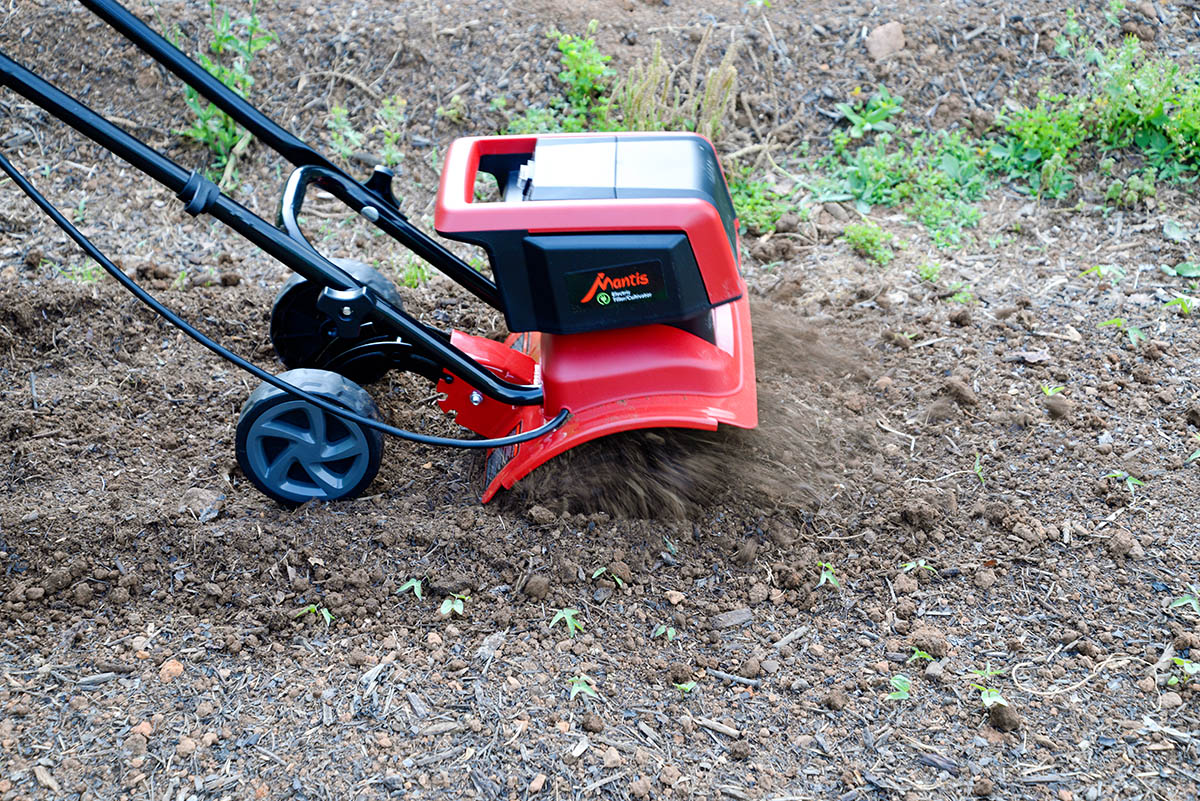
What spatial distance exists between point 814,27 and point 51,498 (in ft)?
12.9

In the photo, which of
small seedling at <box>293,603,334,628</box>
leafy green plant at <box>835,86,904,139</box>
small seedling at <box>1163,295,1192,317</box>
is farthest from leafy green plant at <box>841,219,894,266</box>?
small seedling at <box>293,603,334,628</box>

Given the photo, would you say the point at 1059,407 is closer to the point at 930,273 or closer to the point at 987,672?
the point at 930,273

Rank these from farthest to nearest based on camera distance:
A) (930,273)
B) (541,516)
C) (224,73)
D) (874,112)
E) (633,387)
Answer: (874,112), (224,73), (930,273), (541,516), (633,387)

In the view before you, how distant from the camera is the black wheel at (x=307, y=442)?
267 cm

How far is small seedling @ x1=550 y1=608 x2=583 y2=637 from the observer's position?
8.37ft

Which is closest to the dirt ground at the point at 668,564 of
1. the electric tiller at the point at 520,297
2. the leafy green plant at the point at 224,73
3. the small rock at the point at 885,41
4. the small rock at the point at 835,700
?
the small rock at the point at 835,700

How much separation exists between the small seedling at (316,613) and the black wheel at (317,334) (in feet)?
2.32

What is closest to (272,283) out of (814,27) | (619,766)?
(619,766)

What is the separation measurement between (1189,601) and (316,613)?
217 cm

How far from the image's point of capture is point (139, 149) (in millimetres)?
2303

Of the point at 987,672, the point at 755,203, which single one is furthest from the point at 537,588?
the point at 755,203

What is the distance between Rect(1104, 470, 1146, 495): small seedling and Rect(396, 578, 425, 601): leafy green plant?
1957 millimetres

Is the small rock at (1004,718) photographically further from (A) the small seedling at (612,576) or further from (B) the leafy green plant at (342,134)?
(B) the leafy green plant at (342,134)

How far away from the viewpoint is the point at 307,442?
2.76 m
